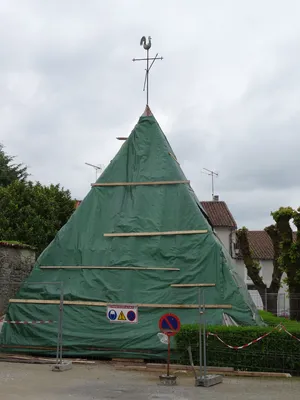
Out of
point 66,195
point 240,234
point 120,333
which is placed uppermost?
point 66,195

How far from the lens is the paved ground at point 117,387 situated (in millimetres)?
10492

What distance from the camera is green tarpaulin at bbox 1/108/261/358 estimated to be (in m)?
15.0

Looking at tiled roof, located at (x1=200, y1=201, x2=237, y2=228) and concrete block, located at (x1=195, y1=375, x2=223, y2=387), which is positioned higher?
tiled roof, located at (x1=200, y1=201, x2=237, y2=228)

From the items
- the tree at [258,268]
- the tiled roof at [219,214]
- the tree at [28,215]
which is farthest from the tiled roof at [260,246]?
the tree at [28,215]

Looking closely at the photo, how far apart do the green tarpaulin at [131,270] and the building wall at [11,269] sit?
3.34 meters

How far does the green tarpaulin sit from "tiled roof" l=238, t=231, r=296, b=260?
33542 millimetres

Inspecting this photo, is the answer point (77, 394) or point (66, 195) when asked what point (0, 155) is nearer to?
point (66, 195)

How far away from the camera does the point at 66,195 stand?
32750 mm

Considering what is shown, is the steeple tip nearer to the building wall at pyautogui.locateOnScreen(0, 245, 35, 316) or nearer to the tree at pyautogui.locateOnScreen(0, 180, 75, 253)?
the building wall at pyautogui.locateOnScreen(0, 245, 35, 316)

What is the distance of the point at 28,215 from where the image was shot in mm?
28359

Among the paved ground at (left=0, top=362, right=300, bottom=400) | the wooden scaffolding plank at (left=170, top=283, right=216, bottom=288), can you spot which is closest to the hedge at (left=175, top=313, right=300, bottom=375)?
the paved ground at (left=0, top=362, right=300, bottom=400)

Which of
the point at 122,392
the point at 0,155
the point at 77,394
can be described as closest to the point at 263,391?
the point at 122,392

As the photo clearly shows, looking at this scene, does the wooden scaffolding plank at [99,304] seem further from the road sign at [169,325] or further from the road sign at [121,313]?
the road sign at [169,325]

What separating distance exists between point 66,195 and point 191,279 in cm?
1872
